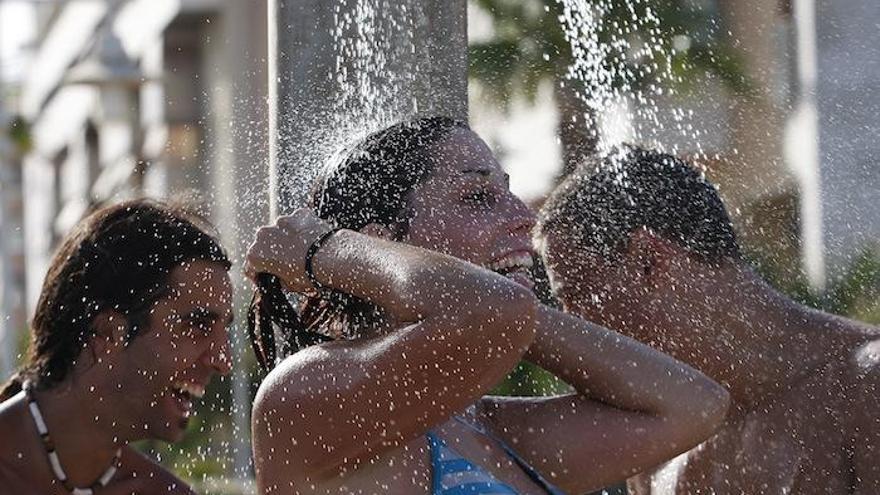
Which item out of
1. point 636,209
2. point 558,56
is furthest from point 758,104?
point 636,209

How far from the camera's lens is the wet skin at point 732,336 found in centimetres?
414

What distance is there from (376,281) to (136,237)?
115 cm

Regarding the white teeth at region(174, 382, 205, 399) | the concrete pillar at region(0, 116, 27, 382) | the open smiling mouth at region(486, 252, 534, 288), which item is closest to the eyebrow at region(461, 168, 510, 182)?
the open smiling mouth at region(486, 252, 534, 288)

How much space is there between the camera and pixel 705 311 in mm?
4285

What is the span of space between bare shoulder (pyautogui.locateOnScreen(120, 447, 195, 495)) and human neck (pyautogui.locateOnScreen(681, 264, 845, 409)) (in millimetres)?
1230

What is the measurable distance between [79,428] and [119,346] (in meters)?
0.20

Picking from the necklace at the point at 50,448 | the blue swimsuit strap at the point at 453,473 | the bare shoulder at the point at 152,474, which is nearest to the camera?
the blue swimsuit strap at the point at 453,473

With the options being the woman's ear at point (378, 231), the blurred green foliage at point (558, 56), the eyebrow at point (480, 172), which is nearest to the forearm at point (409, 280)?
the woman's ear at point (378, 231)

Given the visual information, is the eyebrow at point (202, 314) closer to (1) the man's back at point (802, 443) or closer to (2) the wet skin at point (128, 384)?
(2) the wet skin at point (128, 384)

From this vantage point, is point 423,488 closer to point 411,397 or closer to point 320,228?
point 411,397

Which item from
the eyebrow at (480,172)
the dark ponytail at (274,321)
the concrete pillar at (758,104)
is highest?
the eyebrow at (480,172)

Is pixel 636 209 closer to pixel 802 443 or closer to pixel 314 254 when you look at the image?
pixel 802 443

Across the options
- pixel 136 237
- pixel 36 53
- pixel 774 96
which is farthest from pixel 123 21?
pixel 136 237

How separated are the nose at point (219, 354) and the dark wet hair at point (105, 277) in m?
0.16
